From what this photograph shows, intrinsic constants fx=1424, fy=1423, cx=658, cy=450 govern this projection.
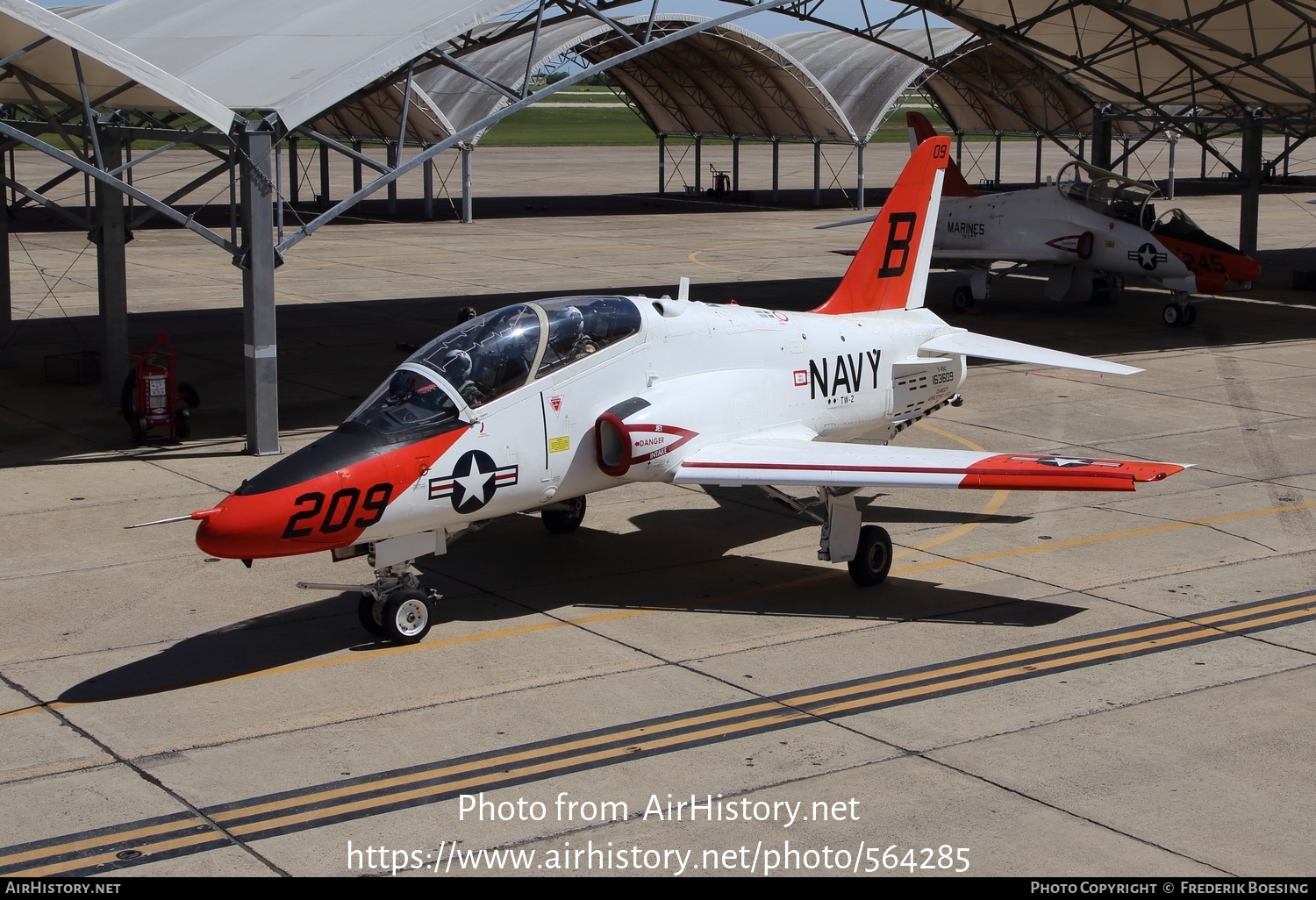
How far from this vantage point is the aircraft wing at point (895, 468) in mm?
11000

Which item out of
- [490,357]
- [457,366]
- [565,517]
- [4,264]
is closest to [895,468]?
[490,357]

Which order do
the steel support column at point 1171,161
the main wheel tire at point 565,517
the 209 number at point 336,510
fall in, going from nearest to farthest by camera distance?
the 209 number at point 336,510 < the main wheel tire at point 565,517 < the steel support column at point 1171,161

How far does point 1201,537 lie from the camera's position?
1397 centimetres

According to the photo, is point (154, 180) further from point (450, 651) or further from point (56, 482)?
point (450, 651)

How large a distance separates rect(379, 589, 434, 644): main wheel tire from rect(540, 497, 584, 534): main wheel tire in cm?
313

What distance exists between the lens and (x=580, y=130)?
107 meters

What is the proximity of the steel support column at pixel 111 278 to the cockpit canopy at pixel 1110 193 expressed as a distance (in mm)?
17709

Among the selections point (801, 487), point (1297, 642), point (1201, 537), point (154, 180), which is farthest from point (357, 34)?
point (154, 180)

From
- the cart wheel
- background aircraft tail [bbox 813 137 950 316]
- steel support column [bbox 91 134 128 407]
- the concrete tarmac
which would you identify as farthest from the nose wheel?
steel support column [bbox 91 134 128 407]

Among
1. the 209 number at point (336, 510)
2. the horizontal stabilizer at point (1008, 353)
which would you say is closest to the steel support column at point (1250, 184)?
the horizontal stabilizer at point (1008, 353)

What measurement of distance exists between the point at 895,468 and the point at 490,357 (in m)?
3.40

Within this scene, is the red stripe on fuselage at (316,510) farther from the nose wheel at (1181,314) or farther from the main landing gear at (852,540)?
the nose wheel at (1181,314)

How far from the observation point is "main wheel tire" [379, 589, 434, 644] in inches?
Answer: 432

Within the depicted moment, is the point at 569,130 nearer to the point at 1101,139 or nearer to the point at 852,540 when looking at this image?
the point at 1101,139
